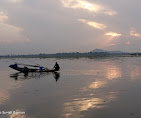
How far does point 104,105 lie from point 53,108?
3.88 metres

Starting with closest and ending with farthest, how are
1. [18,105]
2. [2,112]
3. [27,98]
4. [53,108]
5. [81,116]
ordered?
[81,116] → [2,112] → [53,108] → [18,105] → [27,98]

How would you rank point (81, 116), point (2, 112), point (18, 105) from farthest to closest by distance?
point (18, 105) < point (2, 112) < point (81, 116)

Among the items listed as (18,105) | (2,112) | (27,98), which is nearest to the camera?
(2,112)

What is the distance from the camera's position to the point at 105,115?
35.1ft

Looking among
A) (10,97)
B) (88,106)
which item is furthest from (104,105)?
(10,97)

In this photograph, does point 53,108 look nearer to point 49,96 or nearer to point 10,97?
point 49,96

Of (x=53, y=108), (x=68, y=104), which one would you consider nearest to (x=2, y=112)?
(x=53, y=108)

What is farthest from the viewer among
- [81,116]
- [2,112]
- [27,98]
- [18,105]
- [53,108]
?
[27,98]

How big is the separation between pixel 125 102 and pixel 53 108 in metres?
5.84

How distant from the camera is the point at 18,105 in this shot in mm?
13266

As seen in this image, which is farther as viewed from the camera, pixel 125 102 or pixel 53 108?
pixel 125 102

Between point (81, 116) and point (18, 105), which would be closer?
point (81, 116)

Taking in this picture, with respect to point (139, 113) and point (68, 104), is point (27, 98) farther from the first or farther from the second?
point (139, 113)

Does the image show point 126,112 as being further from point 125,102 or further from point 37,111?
point 37,111
